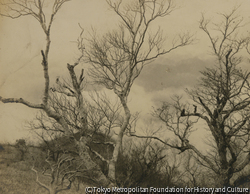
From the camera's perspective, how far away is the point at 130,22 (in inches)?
420

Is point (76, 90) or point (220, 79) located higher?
point (220, 79)

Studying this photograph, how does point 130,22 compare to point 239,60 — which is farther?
point 239,60

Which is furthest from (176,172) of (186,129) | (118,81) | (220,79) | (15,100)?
(15,100)

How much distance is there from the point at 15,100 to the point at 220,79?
32.4 ft

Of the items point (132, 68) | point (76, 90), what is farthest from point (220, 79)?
point (76, 90)

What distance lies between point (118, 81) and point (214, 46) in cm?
673

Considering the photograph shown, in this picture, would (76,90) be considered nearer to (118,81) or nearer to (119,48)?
(118,81)

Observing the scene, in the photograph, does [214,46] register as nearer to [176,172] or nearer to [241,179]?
[241,179]

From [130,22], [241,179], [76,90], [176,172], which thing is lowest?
[176,172]

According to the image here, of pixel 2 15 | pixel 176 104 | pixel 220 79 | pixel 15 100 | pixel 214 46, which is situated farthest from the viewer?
pixel 176 104

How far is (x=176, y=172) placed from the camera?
23000 mm

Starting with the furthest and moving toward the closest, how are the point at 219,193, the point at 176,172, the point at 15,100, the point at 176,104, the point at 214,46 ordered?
the point at 176,172
the point at 176,104
the point at 214,46
the point at 219,193
the point at 15,100

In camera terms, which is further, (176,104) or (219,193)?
(176,104)

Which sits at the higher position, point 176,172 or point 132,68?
point 132,68
